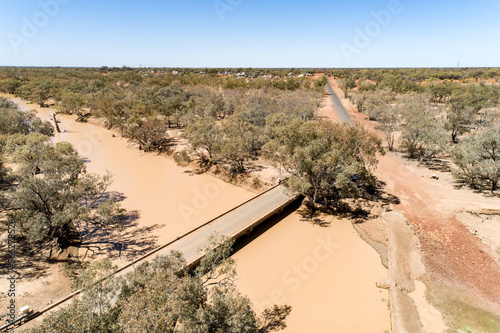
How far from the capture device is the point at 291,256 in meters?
19.3

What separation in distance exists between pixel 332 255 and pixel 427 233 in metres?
8.80

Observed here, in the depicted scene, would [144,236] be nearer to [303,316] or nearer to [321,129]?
[303,316]

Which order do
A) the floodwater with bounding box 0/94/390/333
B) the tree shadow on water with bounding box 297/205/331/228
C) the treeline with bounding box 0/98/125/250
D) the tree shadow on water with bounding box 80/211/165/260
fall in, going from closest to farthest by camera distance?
1. the floodwater with bounding box 0/94/390/333
2. the treeline with bounding box 0/98/125/250
3. the tree shadow on water with bounding box 80/211/165/260
4. the tree shadow on water with bounding box 297/205/331/228

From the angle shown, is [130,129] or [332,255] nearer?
[332,255]

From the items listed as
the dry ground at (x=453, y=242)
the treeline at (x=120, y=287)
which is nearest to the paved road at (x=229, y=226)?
the treeline at (x=120, y=287)

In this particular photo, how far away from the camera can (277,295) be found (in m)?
16.0

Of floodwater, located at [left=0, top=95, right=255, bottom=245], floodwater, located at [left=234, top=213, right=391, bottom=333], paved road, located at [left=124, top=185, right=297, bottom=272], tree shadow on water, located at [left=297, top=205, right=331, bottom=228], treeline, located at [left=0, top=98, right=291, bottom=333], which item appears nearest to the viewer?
treeline, located at [left=0, top=98, right=291, bottom=333]

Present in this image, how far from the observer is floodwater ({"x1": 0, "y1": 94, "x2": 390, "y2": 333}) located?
14.8 meters

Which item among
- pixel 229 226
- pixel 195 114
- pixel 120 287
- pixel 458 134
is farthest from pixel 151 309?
pixel 458 134

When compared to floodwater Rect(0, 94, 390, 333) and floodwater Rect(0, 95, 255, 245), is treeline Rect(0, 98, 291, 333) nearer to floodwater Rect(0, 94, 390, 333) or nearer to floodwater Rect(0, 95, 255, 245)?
floodwater Rect(0, 94, 390, 333)

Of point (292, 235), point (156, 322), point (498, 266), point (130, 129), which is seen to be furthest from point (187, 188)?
point (498, 266)

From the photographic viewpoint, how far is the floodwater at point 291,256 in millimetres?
14758

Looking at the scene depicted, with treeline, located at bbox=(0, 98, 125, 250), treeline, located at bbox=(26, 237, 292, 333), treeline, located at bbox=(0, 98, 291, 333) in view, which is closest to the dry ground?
treeline, located at bbox=(0, 98, 291, 333)

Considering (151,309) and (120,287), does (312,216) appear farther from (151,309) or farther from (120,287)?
(151,309)
